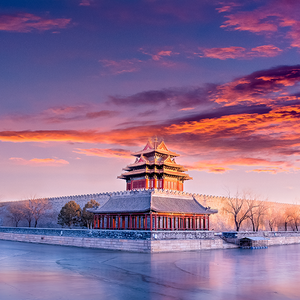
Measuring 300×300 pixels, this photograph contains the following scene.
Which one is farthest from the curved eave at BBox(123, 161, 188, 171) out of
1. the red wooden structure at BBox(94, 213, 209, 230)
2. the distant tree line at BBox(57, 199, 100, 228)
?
the red wooden structure at BBox(94, 213, 209, 230)

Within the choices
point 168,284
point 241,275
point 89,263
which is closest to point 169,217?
point 89,263

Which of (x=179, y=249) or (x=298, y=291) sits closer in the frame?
(x=298, y=291)

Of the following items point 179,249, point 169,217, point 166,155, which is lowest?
point 179,249

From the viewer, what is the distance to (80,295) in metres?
11.8

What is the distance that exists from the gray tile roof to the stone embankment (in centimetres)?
276

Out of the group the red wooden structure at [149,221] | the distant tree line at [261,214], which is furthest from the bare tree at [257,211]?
the red wooden structure at [149,221]

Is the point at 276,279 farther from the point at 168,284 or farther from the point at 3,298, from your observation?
the point at 3,298

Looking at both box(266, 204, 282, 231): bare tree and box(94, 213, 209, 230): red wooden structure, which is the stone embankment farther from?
box(266, 204, 282, 231): bare tree

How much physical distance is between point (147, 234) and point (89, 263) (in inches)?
310

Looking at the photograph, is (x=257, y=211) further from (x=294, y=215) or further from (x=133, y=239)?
(x=133, y=239)

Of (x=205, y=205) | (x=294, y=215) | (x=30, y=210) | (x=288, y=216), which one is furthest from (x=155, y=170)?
(x=294, y=215)

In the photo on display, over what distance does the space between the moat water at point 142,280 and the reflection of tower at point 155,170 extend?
20.0m

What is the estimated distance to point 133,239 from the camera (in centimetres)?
2789

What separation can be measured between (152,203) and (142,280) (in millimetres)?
16585
